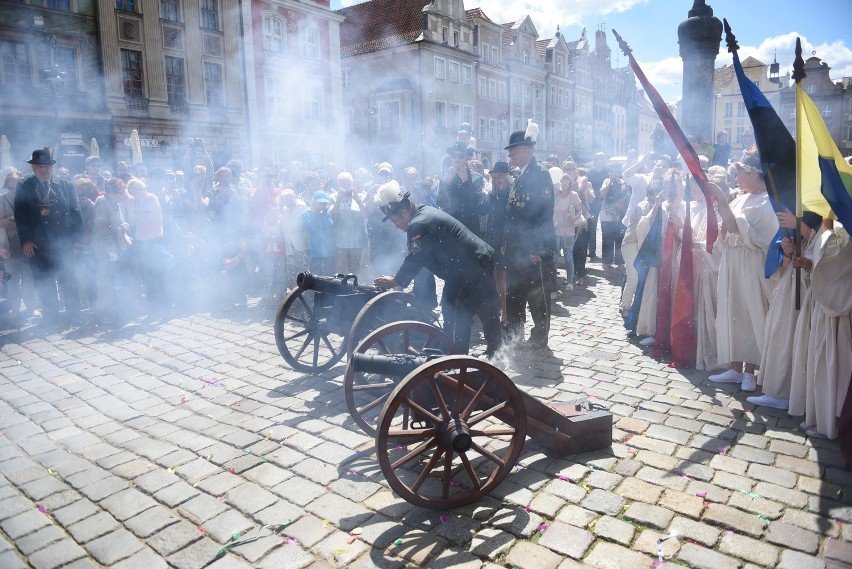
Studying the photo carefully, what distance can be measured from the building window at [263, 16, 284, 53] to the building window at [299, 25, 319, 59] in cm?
103

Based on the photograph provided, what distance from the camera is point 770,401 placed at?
453cm

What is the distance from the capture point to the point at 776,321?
4.44 metres

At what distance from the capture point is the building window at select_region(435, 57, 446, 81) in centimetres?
3297

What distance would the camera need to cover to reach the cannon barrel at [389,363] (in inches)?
137

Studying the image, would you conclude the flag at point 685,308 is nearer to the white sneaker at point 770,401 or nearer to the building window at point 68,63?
the white sneaker at point 770,401

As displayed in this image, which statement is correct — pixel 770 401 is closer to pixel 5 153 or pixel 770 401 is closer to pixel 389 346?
pixel 389 346

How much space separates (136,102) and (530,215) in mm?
19856

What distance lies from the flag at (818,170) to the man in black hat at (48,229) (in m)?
8.11

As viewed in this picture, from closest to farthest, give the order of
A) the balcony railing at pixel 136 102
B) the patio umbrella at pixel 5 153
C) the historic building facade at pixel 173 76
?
1. the patio umbrella at pixel 5 153
2. the historic building facade at pixel 173 76
3. the balcony railing at pixel 136 102

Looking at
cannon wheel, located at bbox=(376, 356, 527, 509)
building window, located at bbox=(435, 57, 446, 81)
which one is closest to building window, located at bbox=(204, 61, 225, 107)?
building window, located at bbox=(435, 57, 446, 81)

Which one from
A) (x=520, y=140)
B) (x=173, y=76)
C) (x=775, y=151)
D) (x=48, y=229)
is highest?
(x=173, y=76)

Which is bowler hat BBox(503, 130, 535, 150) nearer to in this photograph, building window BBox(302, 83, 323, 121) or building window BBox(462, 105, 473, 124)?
building window BBox(302, 83, 323, 121)

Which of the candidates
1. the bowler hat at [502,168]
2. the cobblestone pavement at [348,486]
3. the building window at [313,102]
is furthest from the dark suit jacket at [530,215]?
the building window at [313,102]

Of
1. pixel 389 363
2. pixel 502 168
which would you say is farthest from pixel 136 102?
pixel 389 363
